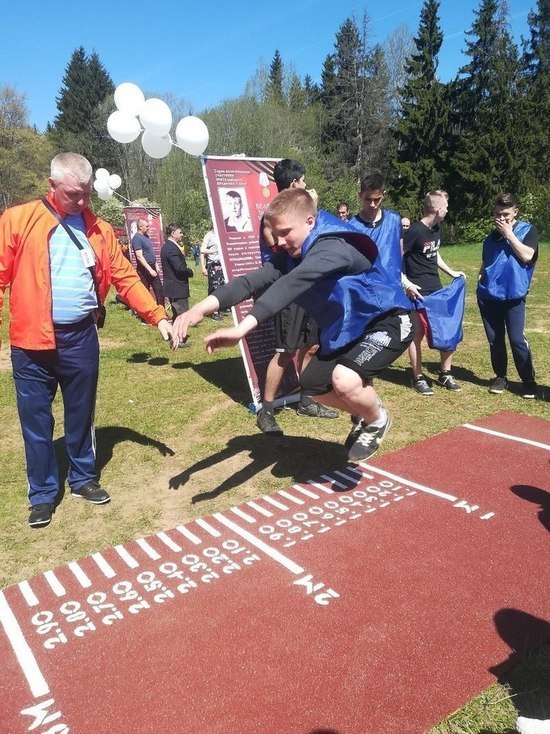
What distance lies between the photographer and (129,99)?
1115 centimetres

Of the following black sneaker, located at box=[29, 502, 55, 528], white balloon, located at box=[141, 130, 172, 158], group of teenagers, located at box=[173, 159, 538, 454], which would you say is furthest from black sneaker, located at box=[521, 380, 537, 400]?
white balloon, located at box=[141, 130, 172, 158]

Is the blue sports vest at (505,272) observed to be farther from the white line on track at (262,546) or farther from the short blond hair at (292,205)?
the white line on track at (262,546)

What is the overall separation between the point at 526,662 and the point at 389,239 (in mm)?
4298

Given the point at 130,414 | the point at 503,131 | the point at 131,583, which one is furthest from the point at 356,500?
the point at 503,131

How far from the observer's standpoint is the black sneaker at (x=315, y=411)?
634 centimetres

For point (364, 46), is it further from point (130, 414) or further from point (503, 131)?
point (130, 414)

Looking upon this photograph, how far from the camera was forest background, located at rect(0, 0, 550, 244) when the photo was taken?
3884 centimetres

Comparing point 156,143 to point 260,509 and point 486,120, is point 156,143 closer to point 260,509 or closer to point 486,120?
point 260,509

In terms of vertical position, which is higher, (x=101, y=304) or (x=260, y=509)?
(x=101, y=304)

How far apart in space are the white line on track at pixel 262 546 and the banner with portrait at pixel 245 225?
251 centimetres

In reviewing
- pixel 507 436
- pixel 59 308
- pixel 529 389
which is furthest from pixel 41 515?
pixel 529 389

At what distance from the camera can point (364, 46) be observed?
48.4 meters

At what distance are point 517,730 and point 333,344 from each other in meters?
2.43

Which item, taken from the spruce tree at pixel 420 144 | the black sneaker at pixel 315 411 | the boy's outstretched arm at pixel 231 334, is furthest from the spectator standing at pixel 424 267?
the spruce tree at pixel 420 144
